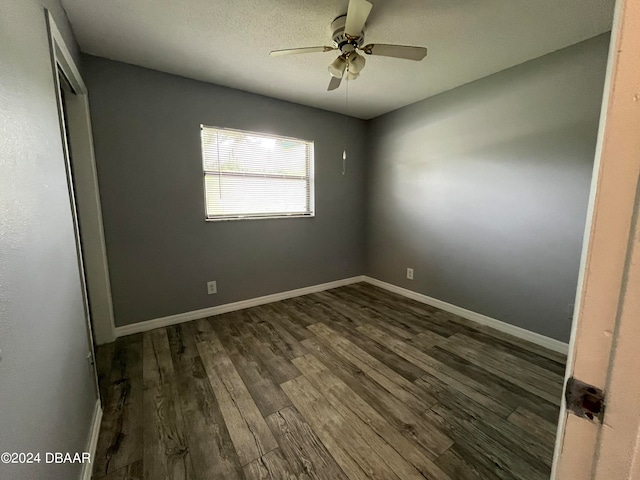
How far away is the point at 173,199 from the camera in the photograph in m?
2.45

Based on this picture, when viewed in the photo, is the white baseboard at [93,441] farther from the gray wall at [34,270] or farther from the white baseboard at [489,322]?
the white baseboard at [489,322]

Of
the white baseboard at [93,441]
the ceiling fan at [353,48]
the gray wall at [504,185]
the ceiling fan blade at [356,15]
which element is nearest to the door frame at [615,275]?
the ceiling fan blade at [356,15]

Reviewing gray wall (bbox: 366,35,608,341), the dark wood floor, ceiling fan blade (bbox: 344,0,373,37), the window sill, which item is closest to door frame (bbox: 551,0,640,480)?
the dark wood floor

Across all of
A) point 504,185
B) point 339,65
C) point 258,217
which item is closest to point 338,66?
point 339,65

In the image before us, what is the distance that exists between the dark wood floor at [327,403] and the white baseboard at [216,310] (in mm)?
98

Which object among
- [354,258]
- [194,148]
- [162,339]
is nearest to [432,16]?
[194,148]

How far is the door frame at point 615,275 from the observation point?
310mm

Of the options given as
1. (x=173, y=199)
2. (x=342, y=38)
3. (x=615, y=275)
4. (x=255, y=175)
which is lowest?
(x=615, y=275)

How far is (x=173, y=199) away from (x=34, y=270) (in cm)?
175

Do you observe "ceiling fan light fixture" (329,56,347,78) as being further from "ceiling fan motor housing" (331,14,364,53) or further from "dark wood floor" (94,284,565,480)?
"dark wood floor" (94,284,565,480)

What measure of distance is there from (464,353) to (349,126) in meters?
3.01

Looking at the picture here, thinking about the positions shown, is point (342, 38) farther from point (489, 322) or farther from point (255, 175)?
point (489, 322)

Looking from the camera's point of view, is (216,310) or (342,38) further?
(216,310)

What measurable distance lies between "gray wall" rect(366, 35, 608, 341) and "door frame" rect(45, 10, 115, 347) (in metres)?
3.14
